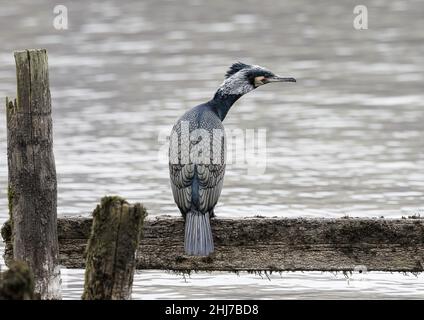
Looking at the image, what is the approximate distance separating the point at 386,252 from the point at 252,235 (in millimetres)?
838

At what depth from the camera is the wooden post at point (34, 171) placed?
25.9 feet

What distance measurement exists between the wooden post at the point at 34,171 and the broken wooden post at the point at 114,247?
775mm

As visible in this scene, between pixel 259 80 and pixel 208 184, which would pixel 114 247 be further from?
pixel 259 80

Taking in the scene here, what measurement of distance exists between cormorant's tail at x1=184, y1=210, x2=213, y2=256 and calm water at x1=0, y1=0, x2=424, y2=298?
71.5 inches

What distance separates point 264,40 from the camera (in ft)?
72.5

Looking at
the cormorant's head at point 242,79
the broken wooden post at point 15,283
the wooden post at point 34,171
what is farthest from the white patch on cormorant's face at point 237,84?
the broken wooden post at point 15,283

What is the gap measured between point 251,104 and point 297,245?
31.8ft

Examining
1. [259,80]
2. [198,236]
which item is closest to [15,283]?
[198,236]

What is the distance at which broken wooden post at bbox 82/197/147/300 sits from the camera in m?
7.11

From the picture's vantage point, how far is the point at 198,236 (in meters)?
7.96

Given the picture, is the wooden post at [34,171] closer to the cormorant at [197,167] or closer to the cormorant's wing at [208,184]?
the cormorant at [197,167]

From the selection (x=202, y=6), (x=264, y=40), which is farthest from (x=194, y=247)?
(x=202, y=6)

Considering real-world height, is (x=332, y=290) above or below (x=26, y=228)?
below
